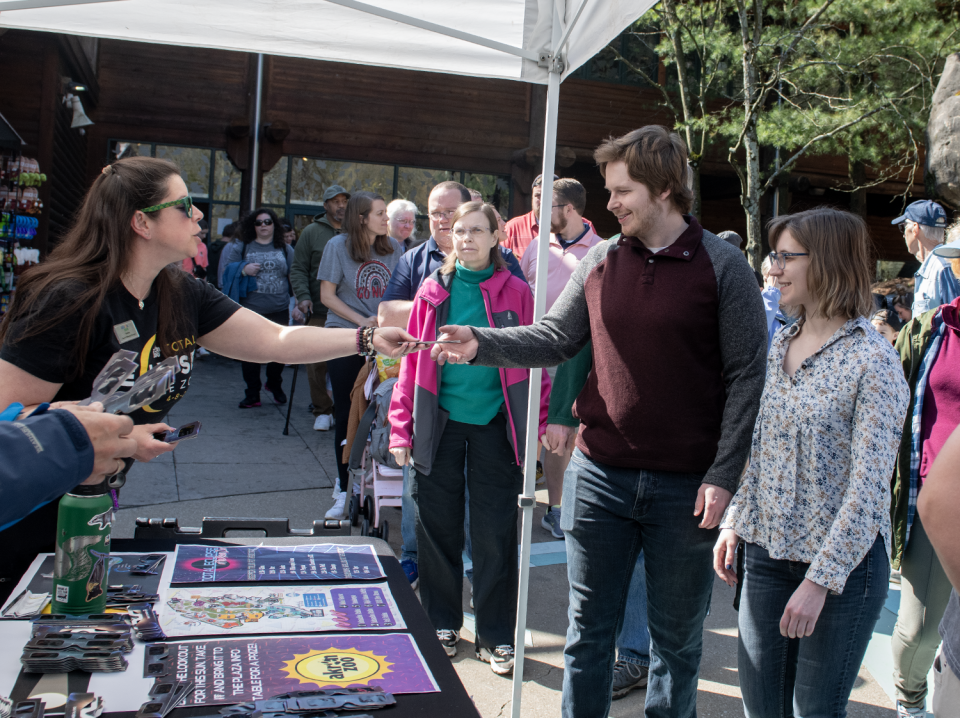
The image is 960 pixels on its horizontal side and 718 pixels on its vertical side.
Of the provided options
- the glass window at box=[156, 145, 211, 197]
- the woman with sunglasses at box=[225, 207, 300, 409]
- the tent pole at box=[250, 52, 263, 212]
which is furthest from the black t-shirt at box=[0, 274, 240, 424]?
the glass window at box=[156, 145, 211, 197]

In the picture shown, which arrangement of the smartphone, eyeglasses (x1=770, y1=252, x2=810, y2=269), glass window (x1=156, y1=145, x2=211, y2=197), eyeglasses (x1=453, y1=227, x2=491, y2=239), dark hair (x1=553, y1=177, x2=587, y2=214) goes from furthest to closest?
glass window (x1=156, y1=145, x2=211, y2=197) → dark hair (x1=553, y1=177, x2=587, y2=214) → eyeglasses (x1=453, y1=227, x2=491, y2=239) → eyeglasses (x1=770, y1=252, x2=810, y2=269) → the smartphone

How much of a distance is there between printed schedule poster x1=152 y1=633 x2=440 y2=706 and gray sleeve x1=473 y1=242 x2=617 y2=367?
1.12 m

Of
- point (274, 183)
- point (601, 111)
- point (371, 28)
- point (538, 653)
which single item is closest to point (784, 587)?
point (538, 653)

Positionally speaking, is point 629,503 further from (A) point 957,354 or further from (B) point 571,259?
(B) point 571,259

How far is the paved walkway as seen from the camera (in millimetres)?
3326

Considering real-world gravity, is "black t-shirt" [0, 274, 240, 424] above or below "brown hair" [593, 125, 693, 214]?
below

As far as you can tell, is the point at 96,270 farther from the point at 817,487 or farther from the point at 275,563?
the point at 817,487

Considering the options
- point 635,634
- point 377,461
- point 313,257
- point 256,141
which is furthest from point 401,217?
point 256,141

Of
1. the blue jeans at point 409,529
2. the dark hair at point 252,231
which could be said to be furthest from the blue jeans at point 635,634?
the dark hair at point 252,231

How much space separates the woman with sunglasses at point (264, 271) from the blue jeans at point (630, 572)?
5.95 meters

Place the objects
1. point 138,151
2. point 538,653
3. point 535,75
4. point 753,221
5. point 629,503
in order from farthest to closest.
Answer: point 138,151 → point 753,221 → point 538,653 → point 535,75 → point 629,503

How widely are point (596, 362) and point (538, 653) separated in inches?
68.1

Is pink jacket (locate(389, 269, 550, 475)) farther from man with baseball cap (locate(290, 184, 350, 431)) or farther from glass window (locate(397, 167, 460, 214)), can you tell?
glass window (locate(397, 167, 460, 214))

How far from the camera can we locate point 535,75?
3.11 meters
